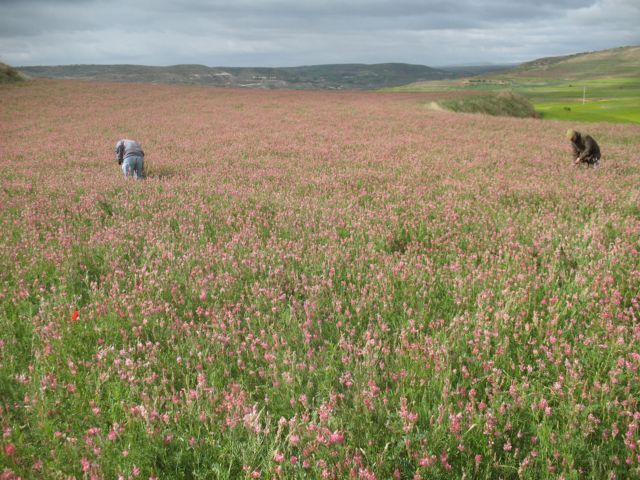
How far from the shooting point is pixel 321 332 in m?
3.11

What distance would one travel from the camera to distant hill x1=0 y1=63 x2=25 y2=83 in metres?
41.2

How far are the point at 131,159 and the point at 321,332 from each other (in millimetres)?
7941

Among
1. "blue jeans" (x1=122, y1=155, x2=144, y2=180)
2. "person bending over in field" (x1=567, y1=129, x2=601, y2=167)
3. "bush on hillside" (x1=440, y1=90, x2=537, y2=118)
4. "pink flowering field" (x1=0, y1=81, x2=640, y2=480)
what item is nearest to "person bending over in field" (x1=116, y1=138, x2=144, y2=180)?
"blue jeans" (x1=122, y1=155, x2=144, y2=180)

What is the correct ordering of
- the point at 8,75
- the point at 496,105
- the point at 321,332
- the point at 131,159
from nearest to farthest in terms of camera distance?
the point at 321,332, the point at 131,159, the point at 496,105, the point at 8,75

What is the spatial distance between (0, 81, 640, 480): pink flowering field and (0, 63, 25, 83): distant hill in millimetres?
43305

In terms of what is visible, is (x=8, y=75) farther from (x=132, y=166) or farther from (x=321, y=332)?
(x=321, y=332)

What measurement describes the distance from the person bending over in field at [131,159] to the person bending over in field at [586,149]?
9565mm

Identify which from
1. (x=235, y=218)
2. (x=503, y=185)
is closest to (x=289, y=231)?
(x=235, y=218)

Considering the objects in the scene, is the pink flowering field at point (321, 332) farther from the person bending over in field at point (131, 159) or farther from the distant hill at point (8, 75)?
the distant hill at point (8, 75)

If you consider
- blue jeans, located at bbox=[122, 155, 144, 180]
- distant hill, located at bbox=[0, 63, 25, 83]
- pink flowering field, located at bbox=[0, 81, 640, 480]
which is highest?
distant hill, located at bbox=[0, 63, 25, 83]

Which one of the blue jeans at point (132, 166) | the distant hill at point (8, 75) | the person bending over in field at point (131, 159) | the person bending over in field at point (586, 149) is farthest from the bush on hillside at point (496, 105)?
the distant hill at point (8, 75)

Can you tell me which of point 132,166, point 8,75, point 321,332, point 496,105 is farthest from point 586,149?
point 8,75

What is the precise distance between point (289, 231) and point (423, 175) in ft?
15.0

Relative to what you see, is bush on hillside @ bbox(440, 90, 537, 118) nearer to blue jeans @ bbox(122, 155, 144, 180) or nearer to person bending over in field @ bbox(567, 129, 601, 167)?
person bending over in field @ bbox(567, 129, 601, 167)
